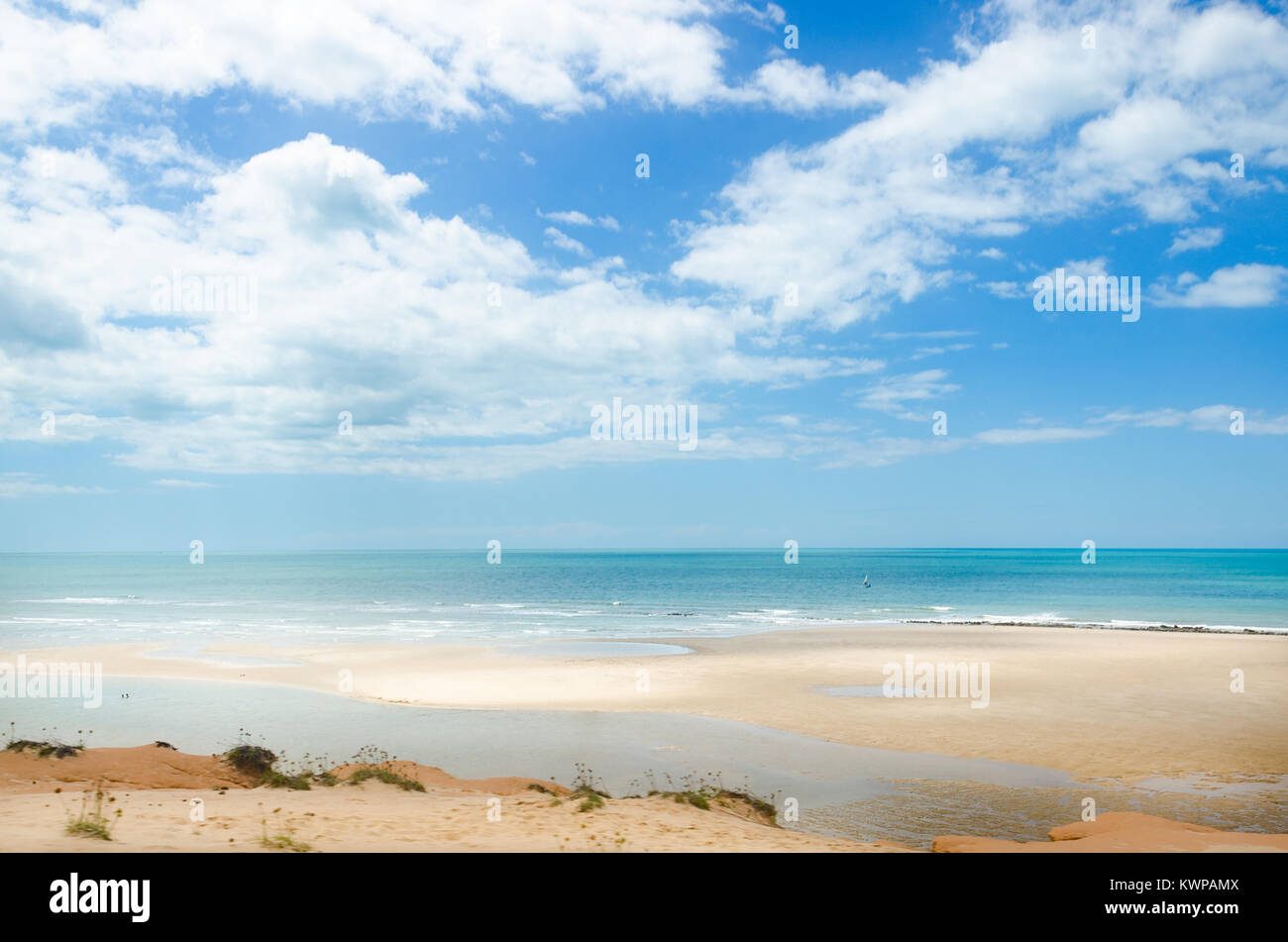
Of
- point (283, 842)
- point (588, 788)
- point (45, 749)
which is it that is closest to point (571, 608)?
point (45, 749)

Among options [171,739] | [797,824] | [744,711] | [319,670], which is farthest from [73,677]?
[797,824]

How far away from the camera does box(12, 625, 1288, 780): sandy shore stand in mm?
18359

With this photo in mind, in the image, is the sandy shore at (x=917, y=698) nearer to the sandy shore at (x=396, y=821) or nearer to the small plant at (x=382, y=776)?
the sandy shore at (x=396, y=821)

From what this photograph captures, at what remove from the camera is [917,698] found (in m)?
24.3

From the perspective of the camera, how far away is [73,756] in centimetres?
1486

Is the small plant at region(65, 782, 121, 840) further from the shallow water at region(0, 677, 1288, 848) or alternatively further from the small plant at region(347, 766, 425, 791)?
the shallow water at region(0, 677, 1288, 848)

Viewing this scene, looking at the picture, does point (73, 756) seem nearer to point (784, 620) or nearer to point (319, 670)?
point (319, 670)

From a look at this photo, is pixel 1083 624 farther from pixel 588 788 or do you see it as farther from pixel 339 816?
pixel 339 816

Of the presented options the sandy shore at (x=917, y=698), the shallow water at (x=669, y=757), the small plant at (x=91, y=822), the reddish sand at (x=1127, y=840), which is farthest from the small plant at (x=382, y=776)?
the reddish sand at (x=1127, y=840)

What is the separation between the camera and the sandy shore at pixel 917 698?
1836 cm

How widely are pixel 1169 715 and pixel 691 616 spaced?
3772 centimetres

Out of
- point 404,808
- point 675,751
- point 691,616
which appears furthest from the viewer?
point 691,616
